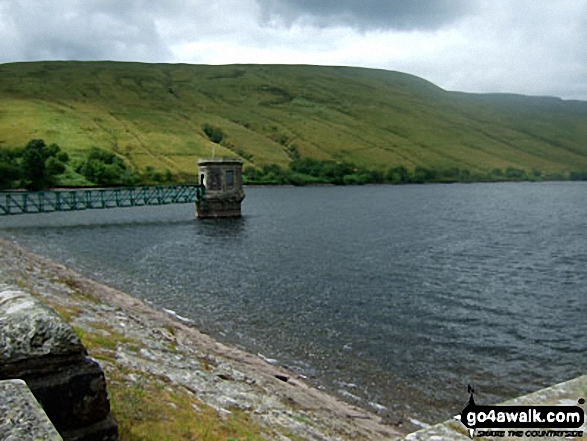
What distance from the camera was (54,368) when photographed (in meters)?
6.69

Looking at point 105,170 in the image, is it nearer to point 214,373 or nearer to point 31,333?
point 214,373

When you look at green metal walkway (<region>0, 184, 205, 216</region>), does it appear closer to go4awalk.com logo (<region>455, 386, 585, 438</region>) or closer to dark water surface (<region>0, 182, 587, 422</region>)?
dark water surface (<region>0, 182, 587, 422</region>)

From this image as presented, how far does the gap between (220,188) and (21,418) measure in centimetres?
7902

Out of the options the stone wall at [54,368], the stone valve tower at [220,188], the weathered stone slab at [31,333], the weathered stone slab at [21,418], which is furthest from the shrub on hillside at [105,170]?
the weathered stone slab at [21,418]

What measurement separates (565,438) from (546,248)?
5314 centimetres

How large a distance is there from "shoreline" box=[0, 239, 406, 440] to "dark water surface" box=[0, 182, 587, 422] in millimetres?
1739

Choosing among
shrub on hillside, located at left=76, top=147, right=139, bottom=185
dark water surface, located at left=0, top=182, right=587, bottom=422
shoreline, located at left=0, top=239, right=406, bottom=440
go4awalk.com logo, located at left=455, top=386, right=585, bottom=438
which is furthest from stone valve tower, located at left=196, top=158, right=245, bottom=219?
go4awalk.com logo, located at left=455, top=386, right=585, bottom=438

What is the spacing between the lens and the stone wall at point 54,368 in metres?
6.43

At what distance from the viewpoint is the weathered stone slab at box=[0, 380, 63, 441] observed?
4.55 metres

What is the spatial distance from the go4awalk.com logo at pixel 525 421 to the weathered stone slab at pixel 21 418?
14.5 feet

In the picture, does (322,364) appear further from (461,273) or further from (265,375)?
(461,273)

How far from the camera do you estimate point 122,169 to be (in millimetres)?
142750

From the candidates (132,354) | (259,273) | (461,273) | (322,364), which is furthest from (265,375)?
(461,273)

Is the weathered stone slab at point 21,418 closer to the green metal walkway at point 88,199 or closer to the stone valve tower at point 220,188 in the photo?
the green metal walkway at point 88,199
